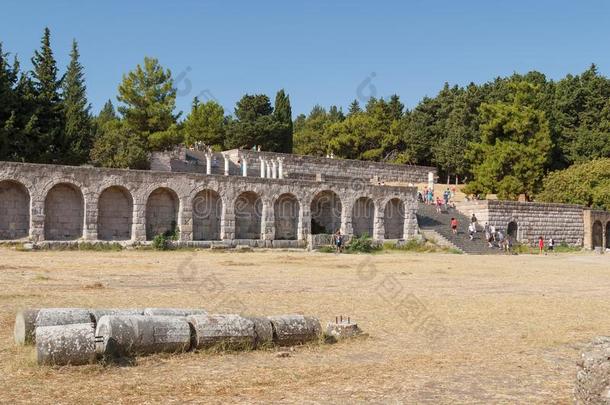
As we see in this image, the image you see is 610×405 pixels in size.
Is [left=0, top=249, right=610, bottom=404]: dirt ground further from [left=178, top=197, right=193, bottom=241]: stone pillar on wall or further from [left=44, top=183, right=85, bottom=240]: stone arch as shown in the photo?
[left=178, top=197, right=193, bottom=241]: stone pillar on wall

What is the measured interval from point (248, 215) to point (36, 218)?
34.5 feet

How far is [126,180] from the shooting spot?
28.8 m

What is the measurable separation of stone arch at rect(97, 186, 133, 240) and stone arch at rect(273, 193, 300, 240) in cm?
780

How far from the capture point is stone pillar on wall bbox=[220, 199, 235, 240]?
30.6 m

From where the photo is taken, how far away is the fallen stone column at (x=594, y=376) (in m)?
4.81

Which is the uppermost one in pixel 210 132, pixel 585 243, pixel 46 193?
pixel 210 132

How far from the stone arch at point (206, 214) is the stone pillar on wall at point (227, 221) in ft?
1.89

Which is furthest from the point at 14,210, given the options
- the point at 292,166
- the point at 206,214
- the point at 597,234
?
the point at 597,234

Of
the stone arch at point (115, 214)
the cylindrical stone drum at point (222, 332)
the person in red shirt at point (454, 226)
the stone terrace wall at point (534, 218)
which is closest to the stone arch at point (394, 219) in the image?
the person in red shirt at point (454, 226)

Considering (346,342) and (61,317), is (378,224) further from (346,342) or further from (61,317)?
(61,317)

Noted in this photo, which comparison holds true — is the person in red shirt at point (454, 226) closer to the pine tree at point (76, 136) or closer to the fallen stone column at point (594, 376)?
the pine tree at point (76, 136)

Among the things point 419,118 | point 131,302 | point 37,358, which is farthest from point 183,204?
point 419,118

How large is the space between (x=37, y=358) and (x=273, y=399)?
2.63 m

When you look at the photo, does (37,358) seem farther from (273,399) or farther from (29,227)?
(29,227)
